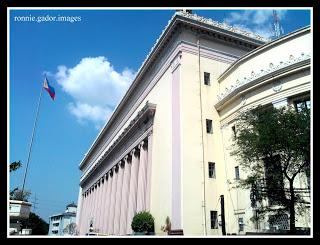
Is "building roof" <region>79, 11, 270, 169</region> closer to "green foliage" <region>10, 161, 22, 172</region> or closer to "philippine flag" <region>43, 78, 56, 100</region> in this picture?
"philippine flag" <region>43, 78, 56, 100</region>

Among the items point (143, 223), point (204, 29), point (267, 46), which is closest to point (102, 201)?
point (143, 223)

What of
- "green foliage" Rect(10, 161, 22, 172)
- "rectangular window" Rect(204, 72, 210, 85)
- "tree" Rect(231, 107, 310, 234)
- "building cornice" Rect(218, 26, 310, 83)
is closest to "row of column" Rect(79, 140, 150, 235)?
"rectangular window" Rect(204, 72, 210, 85)

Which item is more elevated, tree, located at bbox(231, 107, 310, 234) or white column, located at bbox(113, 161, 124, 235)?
tree, located at bbox(231, 107, 310, 234)

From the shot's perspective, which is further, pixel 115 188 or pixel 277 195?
pixel 115 188

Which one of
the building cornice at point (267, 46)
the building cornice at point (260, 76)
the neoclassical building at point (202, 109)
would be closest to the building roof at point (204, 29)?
the neoclassical building at point (202, 109)

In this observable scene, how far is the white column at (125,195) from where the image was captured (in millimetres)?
43191

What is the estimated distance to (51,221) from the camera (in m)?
166

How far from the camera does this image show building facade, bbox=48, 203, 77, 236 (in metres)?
146

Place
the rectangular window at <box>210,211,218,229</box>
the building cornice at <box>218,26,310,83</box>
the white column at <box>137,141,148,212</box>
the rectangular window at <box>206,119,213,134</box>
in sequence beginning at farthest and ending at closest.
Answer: the white column at <box>137,141,148,212</box> → the rectangular window at <box>206,119,213,134</box> → the rectangular window at <box>210,211,218,229</box> → the building cornice at <box>218,26,310,83</box>

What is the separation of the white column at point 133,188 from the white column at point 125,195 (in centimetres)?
294
